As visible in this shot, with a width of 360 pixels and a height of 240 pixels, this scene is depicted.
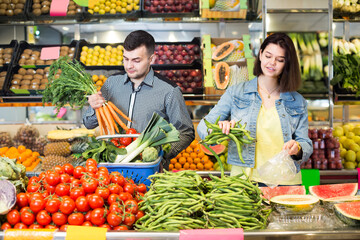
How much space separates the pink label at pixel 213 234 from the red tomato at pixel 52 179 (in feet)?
2.34

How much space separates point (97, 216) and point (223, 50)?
11.5 ft

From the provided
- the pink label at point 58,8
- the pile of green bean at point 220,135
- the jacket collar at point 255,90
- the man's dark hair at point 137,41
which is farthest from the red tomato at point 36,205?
the pink label at point 58,8

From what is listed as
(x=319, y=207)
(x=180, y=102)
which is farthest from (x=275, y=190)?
(x=180, y=102)

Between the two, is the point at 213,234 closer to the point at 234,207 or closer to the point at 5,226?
the point at 234,207

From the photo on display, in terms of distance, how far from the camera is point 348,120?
520 centimetres

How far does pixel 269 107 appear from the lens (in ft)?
9.21

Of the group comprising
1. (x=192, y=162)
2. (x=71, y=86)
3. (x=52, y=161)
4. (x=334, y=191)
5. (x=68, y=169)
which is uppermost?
(x=71, y=86)

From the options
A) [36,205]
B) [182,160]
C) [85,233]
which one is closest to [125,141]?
[36,205]

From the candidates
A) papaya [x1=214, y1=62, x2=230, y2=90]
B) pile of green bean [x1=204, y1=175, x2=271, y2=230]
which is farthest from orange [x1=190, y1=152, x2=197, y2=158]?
pile of green bean [x1=204, y1=175, x2=271, y2=230]

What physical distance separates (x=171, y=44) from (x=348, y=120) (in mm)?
2567

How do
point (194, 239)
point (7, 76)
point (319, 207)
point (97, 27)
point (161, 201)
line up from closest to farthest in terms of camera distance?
1. point (194, 239)
2. point (161, 201)
3. point (319, 207)
4. point (7, 76)
5. point (97, 27)

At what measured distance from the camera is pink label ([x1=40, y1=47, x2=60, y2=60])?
4.93 m

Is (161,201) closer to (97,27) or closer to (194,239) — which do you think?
(194,239)

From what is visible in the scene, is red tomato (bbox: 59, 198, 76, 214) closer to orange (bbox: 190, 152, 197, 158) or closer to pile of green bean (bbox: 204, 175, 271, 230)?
pile of green bean (bbox: 204, 175, 271, 230)
